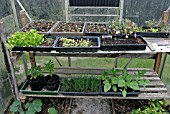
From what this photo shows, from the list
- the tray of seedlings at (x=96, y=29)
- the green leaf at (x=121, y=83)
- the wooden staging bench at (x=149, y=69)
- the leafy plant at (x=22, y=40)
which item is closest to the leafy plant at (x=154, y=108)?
the wooden staging bench at (x=149, y=69)

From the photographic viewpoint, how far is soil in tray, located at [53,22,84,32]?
2.51 meters

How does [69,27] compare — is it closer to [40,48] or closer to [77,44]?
[77,44]

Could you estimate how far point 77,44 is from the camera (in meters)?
2.18

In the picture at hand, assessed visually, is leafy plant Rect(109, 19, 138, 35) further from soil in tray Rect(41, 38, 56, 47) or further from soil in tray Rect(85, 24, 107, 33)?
soil in tray Rect(41, 38, 56, 47)

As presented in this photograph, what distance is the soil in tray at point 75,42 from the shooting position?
2.16m

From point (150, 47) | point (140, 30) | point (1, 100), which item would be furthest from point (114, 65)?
point (1, 100)

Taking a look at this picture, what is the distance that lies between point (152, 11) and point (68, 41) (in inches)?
64.6

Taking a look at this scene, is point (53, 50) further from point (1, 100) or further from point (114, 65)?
point (114, 65)

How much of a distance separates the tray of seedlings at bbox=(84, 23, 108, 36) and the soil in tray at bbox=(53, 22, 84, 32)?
113 millimetres

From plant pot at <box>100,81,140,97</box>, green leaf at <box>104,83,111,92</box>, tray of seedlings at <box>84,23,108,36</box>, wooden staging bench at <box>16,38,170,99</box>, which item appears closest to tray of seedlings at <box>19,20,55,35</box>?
wooden staging bench at <box>16,38,170,99</box>

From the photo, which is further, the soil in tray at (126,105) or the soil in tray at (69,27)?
the soil in tray at (126,105)

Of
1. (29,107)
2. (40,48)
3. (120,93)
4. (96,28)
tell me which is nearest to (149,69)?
(120,93)

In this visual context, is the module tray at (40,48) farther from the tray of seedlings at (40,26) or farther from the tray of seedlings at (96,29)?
the tray of seedlings at (96,29)

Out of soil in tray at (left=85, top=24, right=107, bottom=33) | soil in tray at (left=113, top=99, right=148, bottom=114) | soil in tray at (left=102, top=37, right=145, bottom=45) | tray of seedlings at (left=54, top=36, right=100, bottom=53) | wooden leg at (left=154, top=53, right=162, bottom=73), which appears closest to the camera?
tray of seedlings at (left=54, top=36, right=100, bottom=53)
